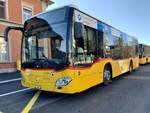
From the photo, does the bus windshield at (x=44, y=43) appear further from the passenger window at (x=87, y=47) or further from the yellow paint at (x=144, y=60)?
the yellow paint at (x=144, y=60)

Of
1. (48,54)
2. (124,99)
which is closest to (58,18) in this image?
(48,54)

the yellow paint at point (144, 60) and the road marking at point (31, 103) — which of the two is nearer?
the road marking at point (31, 103)

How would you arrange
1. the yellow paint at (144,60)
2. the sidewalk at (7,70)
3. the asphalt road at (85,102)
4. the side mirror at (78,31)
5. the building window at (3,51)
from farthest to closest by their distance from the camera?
the yellow paint at (144,60), the building window at (3,51), the sidewalk at (7,70), the side mirror at (78,31), the asphalt road at (85,102)

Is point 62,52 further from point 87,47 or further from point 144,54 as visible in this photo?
point 144,54

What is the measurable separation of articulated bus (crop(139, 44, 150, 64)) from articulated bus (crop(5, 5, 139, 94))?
17597 millimetres

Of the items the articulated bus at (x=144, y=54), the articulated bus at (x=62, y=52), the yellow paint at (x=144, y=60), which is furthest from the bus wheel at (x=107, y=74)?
the yellow paint at (x=144, y=60)

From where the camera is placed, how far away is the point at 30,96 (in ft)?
26.1

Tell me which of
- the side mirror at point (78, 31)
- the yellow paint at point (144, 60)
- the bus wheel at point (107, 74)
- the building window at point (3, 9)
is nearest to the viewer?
the side mirror at point (78, 31)

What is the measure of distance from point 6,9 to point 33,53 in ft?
43.5

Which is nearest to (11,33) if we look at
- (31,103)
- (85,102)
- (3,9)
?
(3,9)

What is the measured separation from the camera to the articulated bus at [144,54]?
83.5 ft

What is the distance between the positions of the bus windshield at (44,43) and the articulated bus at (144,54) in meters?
19.4

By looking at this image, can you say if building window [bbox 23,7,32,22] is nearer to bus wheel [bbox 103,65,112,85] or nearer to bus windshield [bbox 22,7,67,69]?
bus wheel [bbox 103,65,112,85]

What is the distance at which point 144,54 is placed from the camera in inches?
1063
